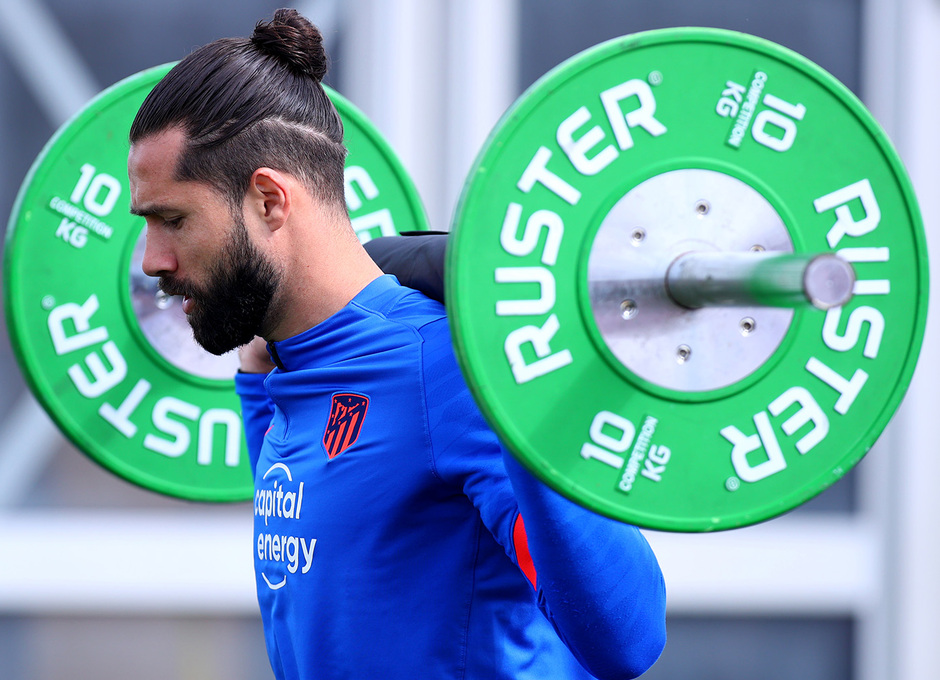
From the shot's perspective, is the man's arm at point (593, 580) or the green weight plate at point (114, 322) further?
the green weight plate at point (114, 322)

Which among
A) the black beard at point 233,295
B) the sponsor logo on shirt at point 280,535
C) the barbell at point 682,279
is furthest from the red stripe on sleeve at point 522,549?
the black beard at point 233,295

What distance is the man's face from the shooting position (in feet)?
3.12

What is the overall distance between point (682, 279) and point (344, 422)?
359 millimetres

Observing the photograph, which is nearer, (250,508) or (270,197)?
(270,197)

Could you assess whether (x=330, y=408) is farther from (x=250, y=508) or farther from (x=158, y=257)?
(x=250, y=508)

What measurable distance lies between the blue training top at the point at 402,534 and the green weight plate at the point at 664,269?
0.10 metres

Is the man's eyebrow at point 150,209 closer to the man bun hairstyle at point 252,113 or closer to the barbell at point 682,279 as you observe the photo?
the man bun hairstyle at point 252,113

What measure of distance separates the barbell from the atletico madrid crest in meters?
0.25

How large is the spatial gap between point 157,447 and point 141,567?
1415 mm

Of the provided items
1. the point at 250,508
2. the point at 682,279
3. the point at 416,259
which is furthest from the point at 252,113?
the point at 250,508

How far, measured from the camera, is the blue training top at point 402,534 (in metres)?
→ 0.83

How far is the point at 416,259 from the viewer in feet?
3.46

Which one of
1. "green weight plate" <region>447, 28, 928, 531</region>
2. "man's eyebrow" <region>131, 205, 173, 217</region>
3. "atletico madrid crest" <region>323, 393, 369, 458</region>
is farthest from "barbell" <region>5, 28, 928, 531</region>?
"man's eyebrow" <region>131, 205, 173, 217</region>

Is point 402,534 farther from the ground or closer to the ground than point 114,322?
closer to the ground
